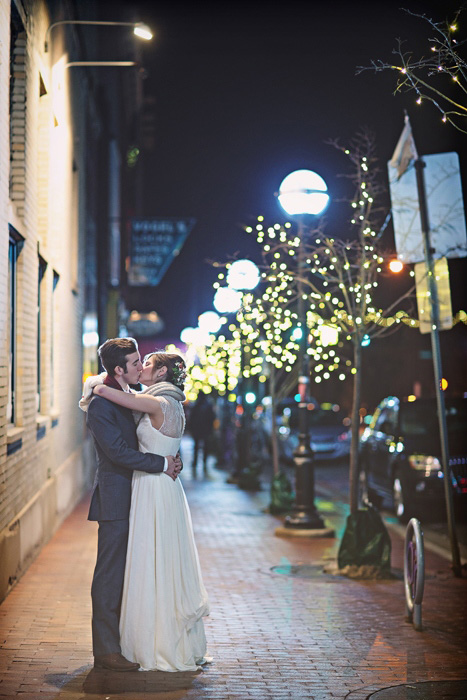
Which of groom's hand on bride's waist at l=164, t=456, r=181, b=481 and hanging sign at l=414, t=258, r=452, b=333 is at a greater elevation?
hanging sign at l=414, t=258, r=452, b=333

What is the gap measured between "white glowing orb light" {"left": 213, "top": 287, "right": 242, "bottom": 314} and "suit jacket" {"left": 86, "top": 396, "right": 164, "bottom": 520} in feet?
40.3

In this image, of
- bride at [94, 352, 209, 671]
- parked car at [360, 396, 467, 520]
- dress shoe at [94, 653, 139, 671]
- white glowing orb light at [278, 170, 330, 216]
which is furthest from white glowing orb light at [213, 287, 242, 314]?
dress shoe at [94, 653, 139, 671]

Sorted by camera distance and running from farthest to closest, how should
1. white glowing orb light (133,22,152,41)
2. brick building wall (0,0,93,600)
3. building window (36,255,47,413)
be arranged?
building window (36,255,47,413) → white glowing orb light (133,22,152,41) → brick building wall (0,0,93,600)

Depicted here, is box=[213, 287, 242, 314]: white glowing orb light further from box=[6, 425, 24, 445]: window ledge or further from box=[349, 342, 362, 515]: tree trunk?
box=[6, 425, 24, 445]: window ledge

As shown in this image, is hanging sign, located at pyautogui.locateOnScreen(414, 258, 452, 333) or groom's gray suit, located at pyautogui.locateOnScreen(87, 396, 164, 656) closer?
groom's gray suit, located at pyautogui.locateOnScreen(87, 396, 164, 656)

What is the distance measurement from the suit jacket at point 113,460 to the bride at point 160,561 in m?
0.07

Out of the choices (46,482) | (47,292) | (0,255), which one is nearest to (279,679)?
(0,255)

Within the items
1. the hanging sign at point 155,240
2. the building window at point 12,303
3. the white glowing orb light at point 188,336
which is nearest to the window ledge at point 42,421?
the building window at point 12,303

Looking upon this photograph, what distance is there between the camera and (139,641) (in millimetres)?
6676

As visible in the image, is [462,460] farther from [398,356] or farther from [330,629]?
[398,356]

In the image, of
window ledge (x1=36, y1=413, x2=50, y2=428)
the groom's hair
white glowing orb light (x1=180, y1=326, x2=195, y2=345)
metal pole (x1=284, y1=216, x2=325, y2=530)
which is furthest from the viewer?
white glowing orb light (x1=180, y1=326, x2=195, y2=345)

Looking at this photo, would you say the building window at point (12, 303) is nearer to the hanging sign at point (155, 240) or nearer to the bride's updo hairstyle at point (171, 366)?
the bride's updo hairstyle at point (171, 366)

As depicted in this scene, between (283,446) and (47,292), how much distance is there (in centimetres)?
1548

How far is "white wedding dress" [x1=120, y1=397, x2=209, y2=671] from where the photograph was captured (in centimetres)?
667
